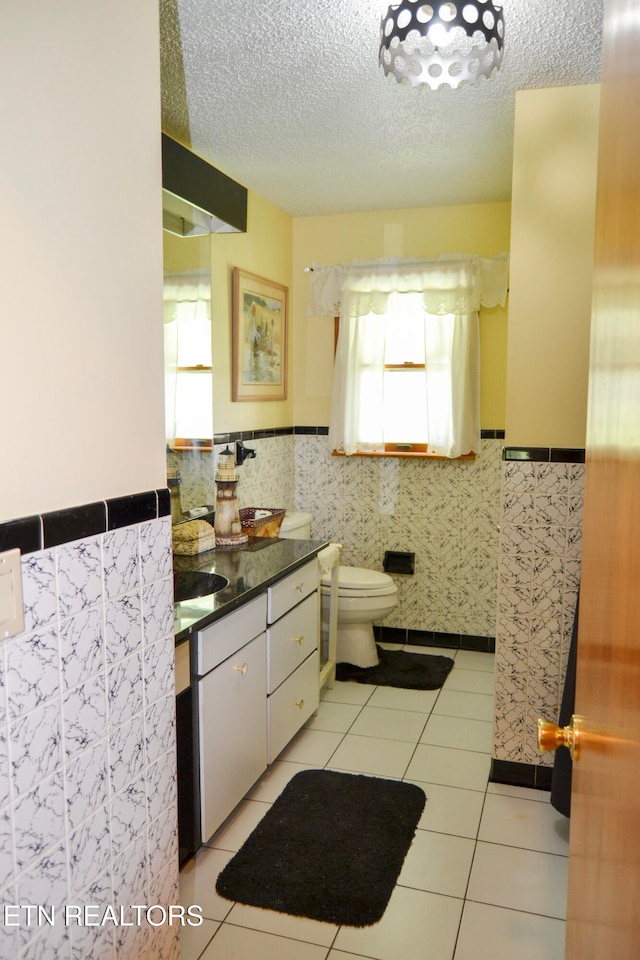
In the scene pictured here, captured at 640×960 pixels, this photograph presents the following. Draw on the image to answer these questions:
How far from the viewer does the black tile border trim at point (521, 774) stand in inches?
111

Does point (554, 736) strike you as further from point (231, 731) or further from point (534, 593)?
point (534, 593)

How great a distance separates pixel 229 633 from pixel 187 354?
134 cm

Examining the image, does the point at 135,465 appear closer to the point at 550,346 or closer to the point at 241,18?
the point at 241,18

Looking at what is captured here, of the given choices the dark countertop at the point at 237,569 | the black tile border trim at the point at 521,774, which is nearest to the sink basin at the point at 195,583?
the dark countertop at the point at 237,569

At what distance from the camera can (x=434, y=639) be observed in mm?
4469

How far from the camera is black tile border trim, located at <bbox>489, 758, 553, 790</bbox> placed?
2.83 m

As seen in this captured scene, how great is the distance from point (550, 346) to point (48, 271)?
200 centimetres

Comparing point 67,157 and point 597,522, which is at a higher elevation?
point 67,157

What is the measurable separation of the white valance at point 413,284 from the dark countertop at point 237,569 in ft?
5.47

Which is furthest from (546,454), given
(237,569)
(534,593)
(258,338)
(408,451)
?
(258,338)

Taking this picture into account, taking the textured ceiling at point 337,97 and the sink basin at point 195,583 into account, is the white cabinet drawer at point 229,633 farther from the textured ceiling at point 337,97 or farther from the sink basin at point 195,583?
the textured ceiling at point 337,97

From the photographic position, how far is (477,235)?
4148 mm

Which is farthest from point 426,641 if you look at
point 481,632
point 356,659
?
point 356,659

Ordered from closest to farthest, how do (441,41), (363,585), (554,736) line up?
1. (554,736)
2. (441,41)
3. (363,585)
